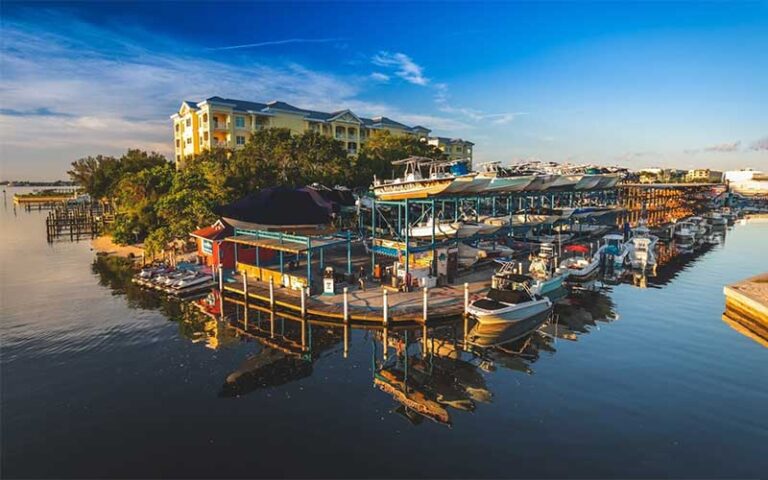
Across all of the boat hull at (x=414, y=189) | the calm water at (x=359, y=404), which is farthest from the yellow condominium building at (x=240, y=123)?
the calm water at (x=359, y=404)

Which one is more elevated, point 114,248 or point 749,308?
point 114,248

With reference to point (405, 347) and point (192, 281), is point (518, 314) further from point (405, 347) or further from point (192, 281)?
point (192, 281)

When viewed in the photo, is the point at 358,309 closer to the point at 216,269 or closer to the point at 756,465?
the point at 216,269

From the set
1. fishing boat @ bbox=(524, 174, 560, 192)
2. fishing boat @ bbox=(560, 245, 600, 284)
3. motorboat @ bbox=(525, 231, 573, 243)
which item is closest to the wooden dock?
fishing boat @ bbox=(560, 245, 600, 284)

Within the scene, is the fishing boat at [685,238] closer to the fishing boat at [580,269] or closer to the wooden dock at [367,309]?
the fishing boat at [580,269]

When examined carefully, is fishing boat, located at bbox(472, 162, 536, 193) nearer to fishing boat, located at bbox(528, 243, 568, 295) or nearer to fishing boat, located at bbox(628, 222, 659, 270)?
fishing boat, located at bbox(528, 243, 568, 295)

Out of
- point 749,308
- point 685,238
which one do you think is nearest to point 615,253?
point 749,308
